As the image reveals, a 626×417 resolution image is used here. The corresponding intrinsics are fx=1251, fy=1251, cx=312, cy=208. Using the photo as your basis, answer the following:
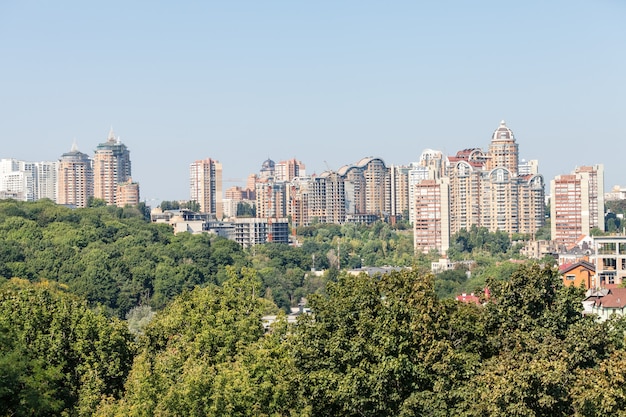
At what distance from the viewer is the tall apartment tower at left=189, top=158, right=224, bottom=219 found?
118 metres

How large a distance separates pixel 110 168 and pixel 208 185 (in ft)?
32.4

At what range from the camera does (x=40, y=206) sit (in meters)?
65.1

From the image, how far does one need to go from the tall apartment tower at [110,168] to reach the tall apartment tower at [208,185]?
6.56 meters

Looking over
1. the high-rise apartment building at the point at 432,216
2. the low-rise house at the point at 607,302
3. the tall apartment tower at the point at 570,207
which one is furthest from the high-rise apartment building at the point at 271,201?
the low-rise house at the point at 607,302

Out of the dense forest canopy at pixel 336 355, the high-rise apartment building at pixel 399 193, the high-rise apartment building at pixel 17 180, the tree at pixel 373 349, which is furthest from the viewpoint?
the high-rise apartment building at pixel 17 180

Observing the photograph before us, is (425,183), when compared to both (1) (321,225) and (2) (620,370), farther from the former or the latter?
(2) (620,370)

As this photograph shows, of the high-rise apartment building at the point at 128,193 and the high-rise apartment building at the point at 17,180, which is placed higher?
the high-rise apartment building at the point at 17,180

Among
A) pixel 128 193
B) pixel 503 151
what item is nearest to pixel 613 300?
pixel 503 151

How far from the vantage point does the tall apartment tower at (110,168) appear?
112188mm

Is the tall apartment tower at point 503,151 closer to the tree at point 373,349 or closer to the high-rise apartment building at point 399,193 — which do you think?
the high-rise apartment building at point 399,193

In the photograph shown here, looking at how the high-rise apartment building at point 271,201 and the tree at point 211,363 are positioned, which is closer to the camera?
the tree at point 211,363

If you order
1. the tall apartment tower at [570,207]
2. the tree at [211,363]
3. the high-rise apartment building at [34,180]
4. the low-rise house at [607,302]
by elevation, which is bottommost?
the low-rise house at [607,302]

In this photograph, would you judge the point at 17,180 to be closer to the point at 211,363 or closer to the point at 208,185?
the point at 208,185

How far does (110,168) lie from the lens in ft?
371
